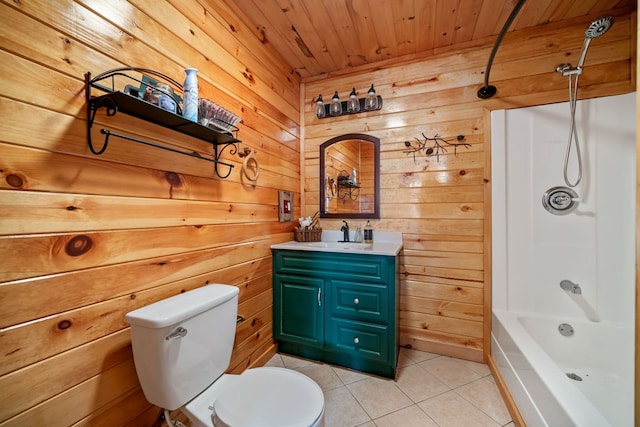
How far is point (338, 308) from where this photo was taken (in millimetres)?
1766

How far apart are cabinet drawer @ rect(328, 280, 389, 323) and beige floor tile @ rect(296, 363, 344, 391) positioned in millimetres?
418

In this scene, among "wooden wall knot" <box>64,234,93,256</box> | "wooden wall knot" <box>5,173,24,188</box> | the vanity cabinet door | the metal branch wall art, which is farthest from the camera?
the metal branch wall art

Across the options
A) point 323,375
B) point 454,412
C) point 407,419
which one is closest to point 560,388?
point 454,412

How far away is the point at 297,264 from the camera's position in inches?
74.0

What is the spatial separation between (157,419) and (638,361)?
5.46 feet

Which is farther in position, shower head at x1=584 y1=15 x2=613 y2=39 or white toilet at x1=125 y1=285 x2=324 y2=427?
shower head at x1=584 y1=15 x2=613 y2=39

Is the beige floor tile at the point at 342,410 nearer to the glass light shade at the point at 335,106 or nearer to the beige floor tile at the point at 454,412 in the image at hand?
the beige floor tile at the point at 454,412

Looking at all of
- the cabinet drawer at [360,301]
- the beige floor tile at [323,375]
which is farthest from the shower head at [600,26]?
A: the beige floor tile at [323,375]

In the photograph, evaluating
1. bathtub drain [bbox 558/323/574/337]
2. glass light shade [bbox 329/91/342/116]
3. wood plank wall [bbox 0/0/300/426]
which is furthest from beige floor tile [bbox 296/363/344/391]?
glass light shade [bbox 329/91/342/116]

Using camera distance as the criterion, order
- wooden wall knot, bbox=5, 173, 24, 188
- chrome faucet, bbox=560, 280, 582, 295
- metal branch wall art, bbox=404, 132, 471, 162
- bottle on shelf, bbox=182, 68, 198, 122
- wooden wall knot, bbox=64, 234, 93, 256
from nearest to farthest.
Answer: wooden wall knot, bbox=5, 173, 24, 188, wooden wall knot, bbox=64, 234, 93, 256, bottle on shelf, bbox=182, 68, 198, 122, chrome faucet, bbox=560, 280, 582, 295, metal branch wall art, bbox=404, 132, 471, 162

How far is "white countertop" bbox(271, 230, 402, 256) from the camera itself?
1757 millimetres

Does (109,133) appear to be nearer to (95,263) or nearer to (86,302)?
(95,263)

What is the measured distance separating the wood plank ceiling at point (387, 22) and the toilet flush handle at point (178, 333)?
1.84m

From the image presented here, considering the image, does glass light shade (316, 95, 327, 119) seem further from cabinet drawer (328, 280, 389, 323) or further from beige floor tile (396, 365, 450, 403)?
beige floor tile (396, 365, 450, 403)
